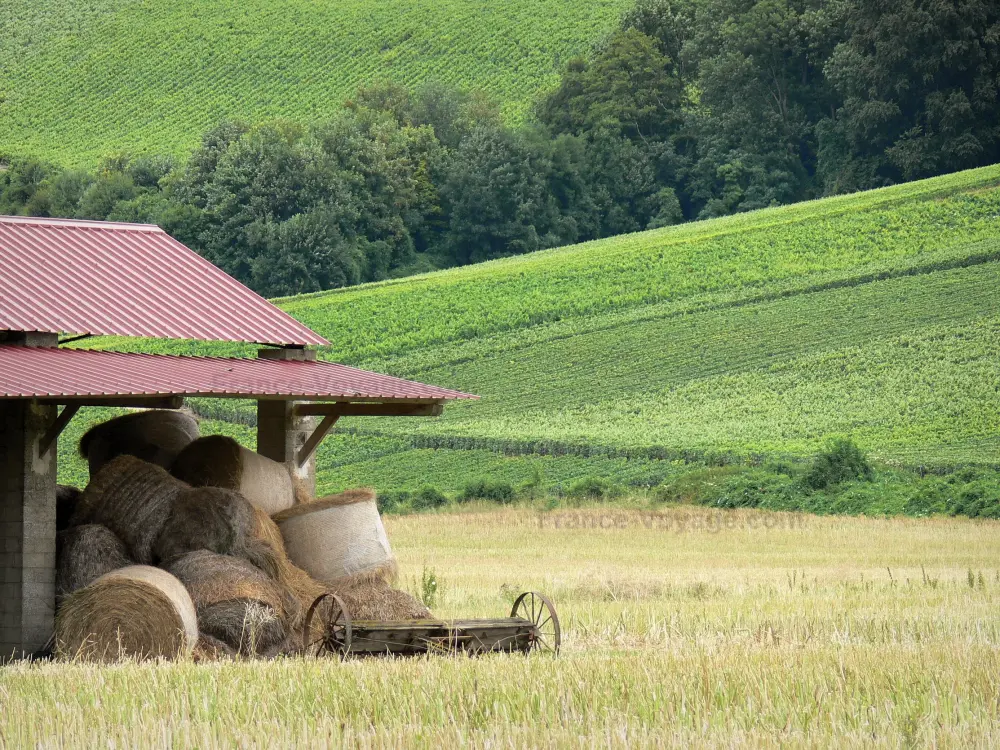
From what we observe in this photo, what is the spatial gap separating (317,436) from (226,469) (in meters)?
1.55

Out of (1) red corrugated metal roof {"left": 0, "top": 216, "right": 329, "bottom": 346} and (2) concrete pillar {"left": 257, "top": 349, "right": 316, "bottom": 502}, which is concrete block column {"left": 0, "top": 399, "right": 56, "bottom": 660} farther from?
(2) concrete pillar {"left": 257, "top": 349, "right": 316, "bottom": 502}

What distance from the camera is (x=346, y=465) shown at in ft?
166

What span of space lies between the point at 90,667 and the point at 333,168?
78.0 m

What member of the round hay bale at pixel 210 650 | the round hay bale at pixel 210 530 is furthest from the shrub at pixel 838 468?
the round hay bale at pixel 210 650

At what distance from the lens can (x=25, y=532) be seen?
1500 cm

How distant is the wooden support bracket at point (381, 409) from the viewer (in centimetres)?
1703

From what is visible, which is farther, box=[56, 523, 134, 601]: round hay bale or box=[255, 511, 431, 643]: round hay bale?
box=[255, 511, 431, 643]: round hay bale

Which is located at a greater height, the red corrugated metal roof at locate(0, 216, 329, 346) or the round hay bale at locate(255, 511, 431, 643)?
the red corrugated metal roof at locate(0, 216, 329, 346)

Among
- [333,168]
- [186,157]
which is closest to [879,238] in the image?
[333,168]

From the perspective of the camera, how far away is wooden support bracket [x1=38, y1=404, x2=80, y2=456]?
14.6 m

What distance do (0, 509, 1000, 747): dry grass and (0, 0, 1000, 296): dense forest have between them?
221 feet

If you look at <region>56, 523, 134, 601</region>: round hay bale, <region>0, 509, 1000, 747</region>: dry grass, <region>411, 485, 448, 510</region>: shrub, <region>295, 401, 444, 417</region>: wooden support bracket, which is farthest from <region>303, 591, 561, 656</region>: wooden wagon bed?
<region>411, 485, 448, 510</region>: shrub

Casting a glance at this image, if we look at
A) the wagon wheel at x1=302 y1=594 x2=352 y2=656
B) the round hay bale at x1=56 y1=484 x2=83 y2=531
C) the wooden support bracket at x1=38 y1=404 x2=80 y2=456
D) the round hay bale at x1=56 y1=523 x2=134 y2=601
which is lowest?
the wagon wheel at x1=302 y1=594 x2=352 y2=656

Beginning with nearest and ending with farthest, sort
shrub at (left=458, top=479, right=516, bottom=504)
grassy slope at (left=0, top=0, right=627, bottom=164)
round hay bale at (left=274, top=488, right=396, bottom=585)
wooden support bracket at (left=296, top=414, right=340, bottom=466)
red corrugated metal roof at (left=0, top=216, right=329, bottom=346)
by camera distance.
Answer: round hay bale at (left=274, top=488, right=396, bottom=585) → red corrugated metal roof at (left=0, top=216, right=329, bottom=346) → wooden support bracket at (left=296, top=414, right=340, bottom=466) → shrub at (left=458, top=479, right=516, bottom=504) → grassy slope at (left=0, top=0, right=627, bottom=164)
